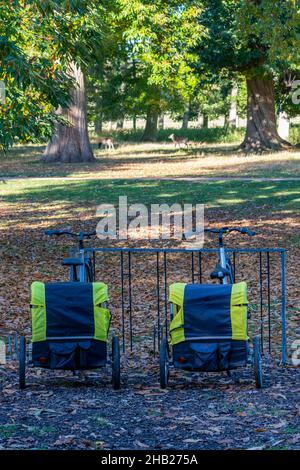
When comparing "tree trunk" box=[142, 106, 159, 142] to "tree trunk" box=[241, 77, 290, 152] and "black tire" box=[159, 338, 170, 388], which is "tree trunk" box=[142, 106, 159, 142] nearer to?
"tree trunk" box=[241, 77, 290, 152]

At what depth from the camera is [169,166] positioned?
1406 inches

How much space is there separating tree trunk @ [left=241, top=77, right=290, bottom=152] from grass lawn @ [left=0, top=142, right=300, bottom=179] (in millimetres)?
1238

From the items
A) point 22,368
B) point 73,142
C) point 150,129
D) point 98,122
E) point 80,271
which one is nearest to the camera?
point 22,368

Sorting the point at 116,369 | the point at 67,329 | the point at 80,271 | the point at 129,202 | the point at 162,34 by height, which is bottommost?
the point at 129,202

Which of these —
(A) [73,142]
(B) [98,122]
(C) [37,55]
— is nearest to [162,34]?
(A) [73,142]

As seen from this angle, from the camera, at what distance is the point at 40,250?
1527 cm

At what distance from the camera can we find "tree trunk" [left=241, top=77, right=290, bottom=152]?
43.7 m

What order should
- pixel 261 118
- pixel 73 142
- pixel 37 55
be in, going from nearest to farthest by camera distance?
pixel 37 55 < pixel 73 142 < pixel 261 118

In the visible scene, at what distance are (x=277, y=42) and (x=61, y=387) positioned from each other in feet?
40.4


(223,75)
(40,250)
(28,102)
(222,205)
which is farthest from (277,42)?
(223,75)

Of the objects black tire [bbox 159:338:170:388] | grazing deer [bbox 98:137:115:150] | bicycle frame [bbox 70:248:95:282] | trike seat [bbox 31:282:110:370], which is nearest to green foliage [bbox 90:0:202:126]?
grazing deer [bbox 98:137:115:150]

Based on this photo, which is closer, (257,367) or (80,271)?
(257,367)

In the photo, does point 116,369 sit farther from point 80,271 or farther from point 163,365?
point 80,271

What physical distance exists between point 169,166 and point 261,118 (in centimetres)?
994
